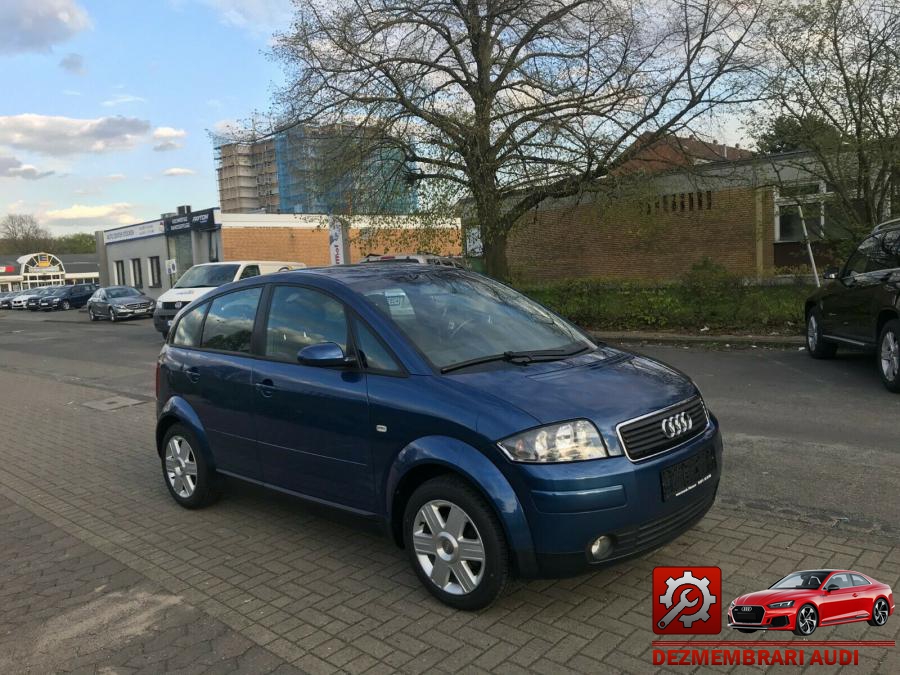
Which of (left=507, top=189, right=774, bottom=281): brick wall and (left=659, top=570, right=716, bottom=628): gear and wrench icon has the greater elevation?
(left=507, top=189, right=774, bottom=281): brick wall

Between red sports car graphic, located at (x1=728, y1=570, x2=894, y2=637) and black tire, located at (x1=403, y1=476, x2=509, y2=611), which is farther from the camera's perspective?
A: black tire, located at (x1=403, y1=476, x2=509, y2=611)

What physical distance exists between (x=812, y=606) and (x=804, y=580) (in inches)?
8.1

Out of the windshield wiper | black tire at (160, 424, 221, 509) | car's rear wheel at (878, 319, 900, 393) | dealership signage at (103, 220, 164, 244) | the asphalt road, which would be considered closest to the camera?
Result: the windshield wiper

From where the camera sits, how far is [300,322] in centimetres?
425

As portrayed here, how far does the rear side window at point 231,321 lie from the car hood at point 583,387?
1.74 metres

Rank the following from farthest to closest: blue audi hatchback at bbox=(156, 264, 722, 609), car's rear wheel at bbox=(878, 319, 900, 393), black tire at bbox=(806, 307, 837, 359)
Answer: black tire at bbox=(806, 307, 837, 359), car's rear wheel at bbox=(878, 319, 900, 393), blue audi hatchback at bbox=(156, 264, 722, 609)

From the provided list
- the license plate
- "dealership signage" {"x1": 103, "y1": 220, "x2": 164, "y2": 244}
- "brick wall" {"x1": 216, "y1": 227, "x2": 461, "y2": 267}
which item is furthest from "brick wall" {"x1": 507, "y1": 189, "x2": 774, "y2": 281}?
"dealership signage" {"x1": 103, "y1": 220, "x2": 164, "y2": 244}

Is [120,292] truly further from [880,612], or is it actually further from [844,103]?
[880,612]

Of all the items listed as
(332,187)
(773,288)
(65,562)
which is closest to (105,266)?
(332,187)

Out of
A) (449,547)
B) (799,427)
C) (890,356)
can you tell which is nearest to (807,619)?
(449,547)

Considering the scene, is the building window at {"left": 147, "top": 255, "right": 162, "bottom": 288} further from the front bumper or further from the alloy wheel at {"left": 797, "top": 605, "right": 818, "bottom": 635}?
the alloy wheel at {"left": 797, "top": 605, "right": 818, "bottom": 635}

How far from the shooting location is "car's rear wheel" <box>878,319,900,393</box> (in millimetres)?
7469

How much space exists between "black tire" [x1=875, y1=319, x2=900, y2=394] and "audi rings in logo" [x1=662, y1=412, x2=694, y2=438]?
5.29 meters

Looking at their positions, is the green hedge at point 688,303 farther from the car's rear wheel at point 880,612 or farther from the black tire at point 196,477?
the car's rear wheel at point 880,612
